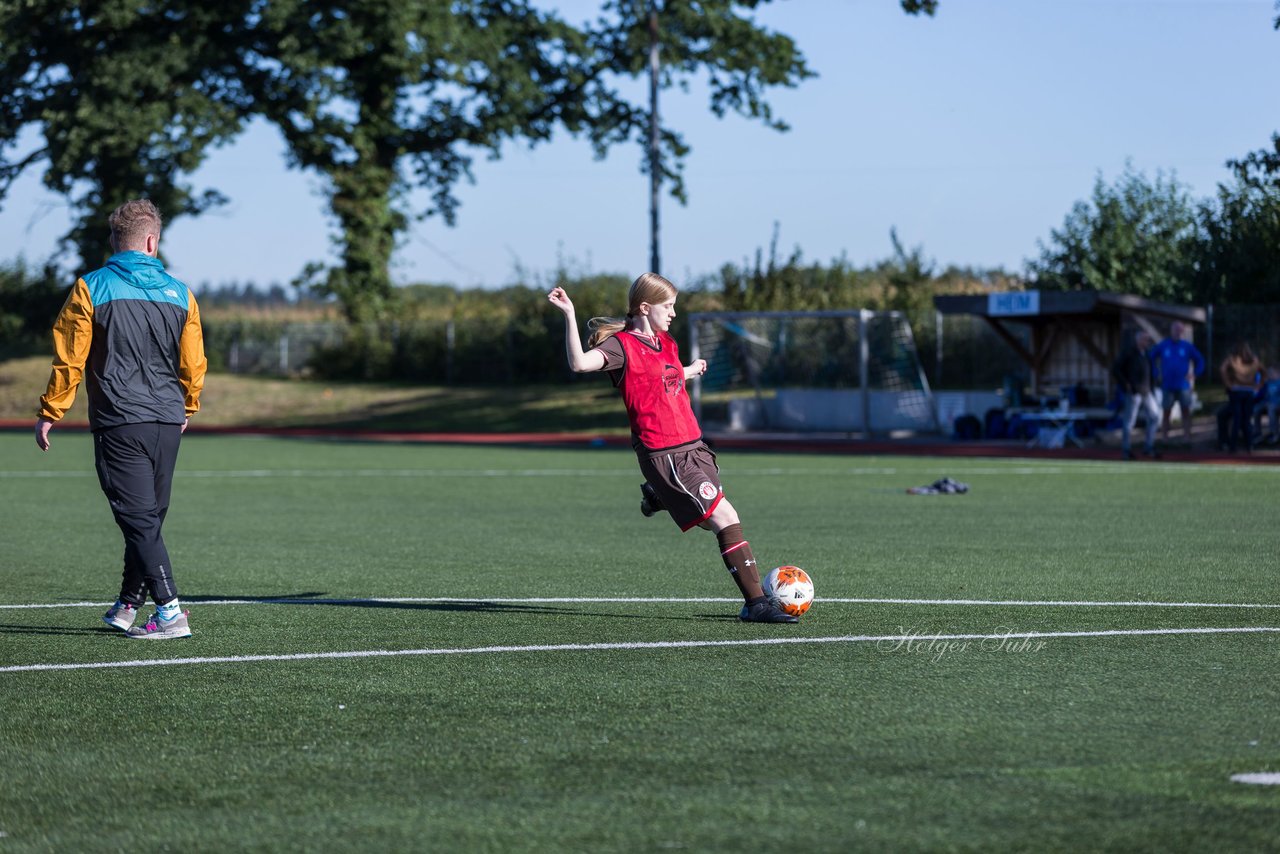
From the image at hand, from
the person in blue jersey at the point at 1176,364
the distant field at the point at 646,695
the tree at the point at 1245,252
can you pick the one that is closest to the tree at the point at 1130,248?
the tree at the point at 1245,252

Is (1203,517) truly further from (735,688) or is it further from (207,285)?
(207,285)

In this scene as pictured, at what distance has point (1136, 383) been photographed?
2242 centimetres

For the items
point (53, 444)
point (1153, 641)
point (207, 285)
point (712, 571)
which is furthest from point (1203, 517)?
point (207, 285)

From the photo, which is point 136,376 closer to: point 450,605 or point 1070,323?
point 450,605

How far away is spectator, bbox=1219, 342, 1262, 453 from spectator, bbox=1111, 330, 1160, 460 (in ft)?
4.94

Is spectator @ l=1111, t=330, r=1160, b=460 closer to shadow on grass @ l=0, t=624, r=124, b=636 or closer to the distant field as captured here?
the distant field

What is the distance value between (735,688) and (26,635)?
374cm

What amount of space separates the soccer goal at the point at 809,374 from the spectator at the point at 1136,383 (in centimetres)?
843

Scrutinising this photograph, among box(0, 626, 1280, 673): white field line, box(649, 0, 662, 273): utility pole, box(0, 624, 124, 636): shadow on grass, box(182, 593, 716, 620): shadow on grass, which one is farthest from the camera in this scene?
box(649, 0, 662, 273): utility pole

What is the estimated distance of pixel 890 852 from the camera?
3941mm

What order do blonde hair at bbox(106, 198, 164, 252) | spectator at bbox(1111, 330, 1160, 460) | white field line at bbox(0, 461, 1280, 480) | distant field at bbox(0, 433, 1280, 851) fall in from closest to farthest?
1. distant field at bbox(0, 433, 1280, 851)
2. blonde hair at bbox(106, 198, 164, 252)
3. white field line at bbox(0, 461, 1280, 480)
4. spectator at bbox(1111, 330, 1160, 460)

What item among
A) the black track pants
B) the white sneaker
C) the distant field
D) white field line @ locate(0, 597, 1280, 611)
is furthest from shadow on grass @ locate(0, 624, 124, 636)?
white field line @ locate(0, 597, 1280, 611)

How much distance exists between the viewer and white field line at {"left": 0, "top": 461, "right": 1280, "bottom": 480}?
20562 mm

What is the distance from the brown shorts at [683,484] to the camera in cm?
769
